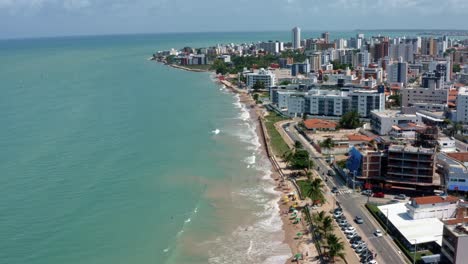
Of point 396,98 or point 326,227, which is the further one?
point 396,98

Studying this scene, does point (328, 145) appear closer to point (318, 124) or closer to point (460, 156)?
point (318, 124)

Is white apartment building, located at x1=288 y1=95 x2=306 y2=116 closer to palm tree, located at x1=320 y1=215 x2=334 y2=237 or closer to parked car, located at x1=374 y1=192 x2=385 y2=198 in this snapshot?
parked car, located at x1=374 y1=192 x2=385 y2=198

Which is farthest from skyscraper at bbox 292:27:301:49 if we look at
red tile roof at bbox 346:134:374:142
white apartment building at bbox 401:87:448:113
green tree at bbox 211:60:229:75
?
red tile roof at bbox 346:134:374:142

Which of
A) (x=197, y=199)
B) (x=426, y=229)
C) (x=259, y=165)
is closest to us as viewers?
(x=426, y=229)

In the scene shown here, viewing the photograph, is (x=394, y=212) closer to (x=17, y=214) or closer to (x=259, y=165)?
(x=259, y=165)

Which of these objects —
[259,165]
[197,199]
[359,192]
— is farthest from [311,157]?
[197,199]

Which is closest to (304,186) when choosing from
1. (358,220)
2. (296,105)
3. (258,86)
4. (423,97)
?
(358,220)
